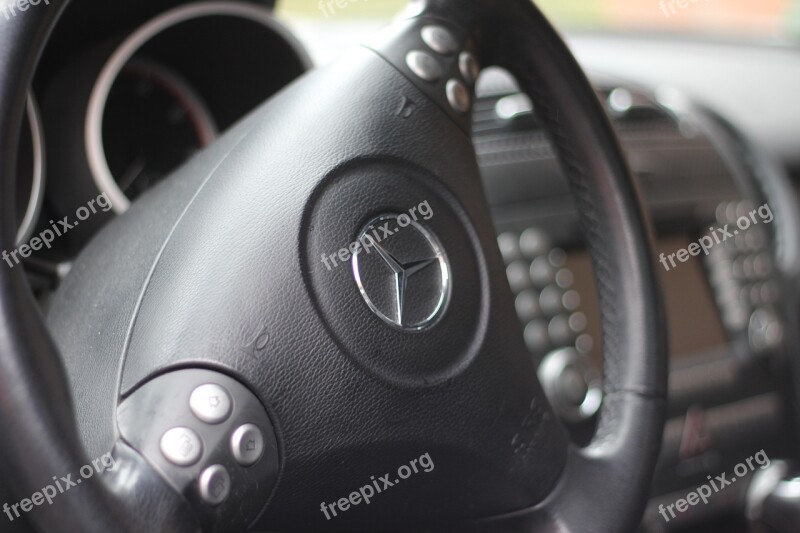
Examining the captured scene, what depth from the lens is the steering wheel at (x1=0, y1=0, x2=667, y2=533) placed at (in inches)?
30.4

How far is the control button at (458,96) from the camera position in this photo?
99 cm

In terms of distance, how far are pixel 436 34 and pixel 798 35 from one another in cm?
206

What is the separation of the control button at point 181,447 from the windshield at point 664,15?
1087mm

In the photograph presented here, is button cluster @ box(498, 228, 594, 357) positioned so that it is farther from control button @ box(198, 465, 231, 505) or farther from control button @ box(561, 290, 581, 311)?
control button @ box(198, 465, 231, 505)

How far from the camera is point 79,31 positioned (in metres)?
1.26

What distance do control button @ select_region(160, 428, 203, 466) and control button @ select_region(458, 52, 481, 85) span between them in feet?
1.56

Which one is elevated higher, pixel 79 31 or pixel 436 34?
pixel 79 31

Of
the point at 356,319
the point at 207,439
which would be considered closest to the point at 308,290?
the point at 356,319

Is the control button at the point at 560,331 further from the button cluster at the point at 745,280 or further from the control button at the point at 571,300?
the button cluster at the point at 745,280

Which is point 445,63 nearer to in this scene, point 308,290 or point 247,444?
point 308,290

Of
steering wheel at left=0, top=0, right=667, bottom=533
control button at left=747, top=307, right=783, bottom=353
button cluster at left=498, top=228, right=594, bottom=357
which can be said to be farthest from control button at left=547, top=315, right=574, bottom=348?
control button at left=747, top=307, right=783, bottom=353

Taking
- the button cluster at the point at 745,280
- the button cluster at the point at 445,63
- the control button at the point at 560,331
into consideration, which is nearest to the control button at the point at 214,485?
the button cluster at the point at 445,63

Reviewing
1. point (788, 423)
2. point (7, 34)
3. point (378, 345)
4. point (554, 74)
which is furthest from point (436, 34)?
point (788, 423)

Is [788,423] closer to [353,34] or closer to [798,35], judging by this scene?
[353,34]
